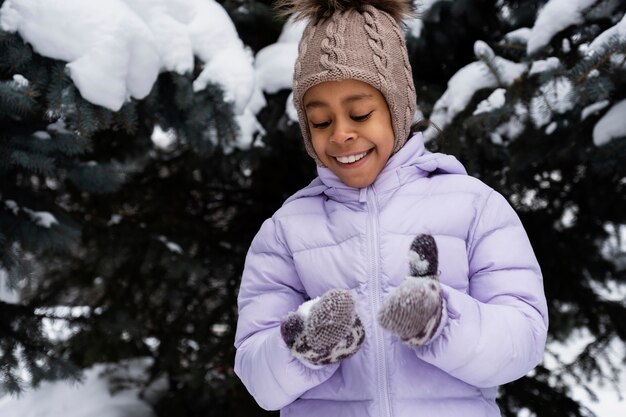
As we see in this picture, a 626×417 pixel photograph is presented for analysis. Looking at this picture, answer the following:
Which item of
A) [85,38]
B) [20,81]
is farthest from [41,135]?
[85,38]

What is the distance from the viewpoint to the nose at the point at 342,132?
1618mm

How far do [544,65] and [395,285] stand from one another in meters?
1.36

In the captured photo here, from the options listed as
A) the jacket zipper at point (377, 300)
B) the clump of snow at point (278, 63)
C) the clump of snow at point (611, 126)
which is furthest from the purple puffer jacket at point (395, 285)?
the clump of snow at point (278, 63)

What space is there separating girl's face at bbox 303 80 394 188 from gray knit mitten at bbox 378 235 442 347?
380mm

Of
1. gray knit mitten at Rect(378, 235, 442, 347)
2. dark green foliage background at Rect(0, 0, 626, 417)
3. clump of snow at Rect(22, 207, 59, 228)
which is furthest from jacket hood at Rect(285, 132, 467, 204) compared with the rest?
clump of snow at Rect(22, 207, 59, 228)

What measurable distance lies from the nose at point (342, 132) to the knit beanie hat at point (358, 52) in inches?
4.5

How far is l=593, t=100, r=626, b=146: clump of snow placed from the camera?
2410 mm

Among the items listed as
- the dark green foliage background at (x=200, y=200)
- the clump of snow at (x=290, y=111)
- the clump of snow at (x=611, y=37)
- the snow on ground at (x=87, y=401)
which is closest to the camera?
the clump of snow at (x=611, y=37)

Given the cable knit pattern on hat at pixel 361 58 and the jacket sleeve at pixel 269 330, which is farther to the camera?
the cable knit pattern on hat at pixel 361 58

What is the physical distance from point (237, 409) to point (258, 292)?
2401mm

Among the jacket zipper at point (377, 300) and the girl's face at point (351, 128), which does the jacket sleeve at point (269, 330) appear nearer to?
the jacket zipper at point (377, 300)

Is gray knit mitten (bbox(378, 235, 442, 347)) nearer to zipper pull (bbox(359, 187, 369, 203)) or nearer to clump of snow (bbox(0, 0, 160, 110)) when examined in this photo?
zipper pull (bbox(359, 187, 369, 203))

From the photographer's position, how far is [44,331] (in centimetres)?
310

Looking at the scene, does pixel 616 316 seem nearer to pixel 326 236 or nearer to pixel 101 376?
pixel 326 236
